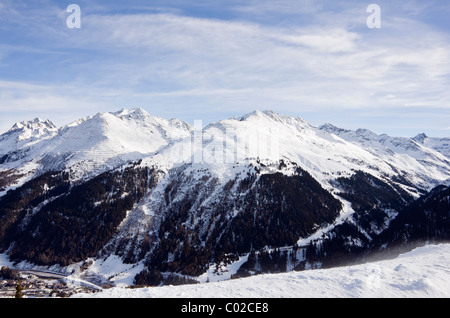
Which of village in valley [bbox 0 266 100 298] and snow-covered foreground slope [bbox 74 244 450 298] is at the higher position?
snow-covered foreground slope [bbox 74 244 450 298]

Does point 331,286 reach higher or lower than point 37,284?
higher

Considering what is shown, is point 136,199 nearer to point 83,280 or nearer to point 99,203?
point 99,203

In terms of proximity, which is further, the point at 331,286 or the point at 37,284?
the point at 37,284

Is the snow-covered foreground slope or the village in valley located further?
the village in valley

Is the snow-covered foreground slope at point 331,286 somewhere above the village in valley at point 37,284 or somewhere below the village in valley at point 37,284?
above

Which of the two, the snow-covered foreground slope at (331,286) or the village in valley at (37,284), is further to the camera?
the village in valley at (37,284)
